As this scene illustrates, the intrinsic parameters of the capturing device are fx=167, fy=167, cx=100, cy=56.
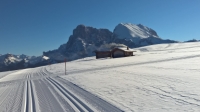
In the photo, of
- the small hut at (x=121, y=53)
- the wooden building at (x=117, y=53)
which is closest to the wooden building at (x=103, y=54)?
the wooden building at (x=117, y=53)

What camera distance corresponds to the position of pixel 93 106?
250 inches

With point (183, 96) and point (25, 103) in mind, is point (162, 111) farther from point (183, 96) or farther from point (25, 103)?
point (25, 103)

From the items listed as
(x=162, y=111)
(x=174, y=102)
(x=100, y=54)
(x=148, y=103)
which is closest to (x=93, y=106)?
(x=148, y=103)

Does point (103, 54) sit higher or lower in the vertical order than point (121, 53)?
higher

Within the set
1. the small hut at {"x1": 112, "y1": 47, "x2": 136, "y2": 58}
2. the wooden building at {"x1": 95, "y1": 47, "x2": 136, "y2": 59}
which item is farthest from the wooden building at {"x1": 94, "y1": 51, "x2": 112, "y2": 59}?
the small hut at {"x1": 112, "y1": 47, "x2": 136, "y2": 58}

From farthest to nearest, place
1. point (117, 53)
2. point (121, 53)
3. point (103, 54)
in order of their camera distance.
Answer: point (103, 54) < point (117, 53) < point (121, 53)

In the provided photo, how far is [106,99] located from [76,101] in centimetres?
129

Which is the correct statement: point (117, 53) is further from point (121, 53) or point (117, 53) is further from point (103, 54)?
point (103, 54)

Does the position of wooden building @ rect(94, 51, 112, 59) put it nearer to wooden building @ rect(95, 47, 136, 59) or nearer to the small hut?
wooden building @ rect(95, 47, 136, 59)

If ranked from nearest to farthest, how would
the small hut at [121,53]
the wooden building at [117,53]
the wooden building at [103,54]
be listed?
the small hut at [121,53]
the wooden building at [117,53]
the wooden building at [103,54]

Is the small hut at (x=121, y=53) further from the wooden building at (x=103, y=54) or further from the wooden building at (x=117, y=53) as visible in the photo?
the wooden building at (x=103, y=54)

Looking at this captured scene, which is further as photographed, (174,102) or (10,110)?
(10,110)

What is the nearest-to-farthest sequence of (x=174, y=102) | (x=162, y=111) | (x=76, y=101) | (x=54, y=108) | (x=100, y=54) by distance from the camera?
(x=162, y=111), (x=174, y=102), (x=54, y=108), (x=76, y=101), (x=100, y=54)

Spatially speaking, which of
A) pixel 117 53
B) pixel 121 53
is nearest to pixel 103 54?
pixel 117 53
